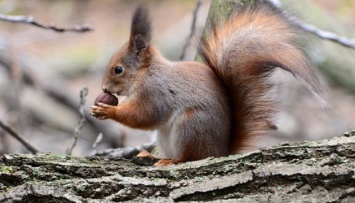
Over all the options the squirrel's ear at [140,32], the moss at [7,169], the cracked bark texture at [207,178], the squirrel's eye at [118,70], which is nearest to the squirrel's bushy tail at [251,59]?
the squirrel's ear at [140,32]

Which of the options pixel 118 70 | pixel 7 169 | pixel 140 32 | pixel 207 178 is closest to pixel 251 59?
pixel 140 32

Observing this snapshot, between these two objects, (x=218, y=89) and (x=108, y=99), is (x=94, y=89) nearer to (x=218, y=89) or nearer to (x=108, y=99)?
(x=108, y=99)

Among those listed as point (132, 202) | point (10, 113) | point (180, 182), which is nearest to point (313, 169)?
point (180, 182)

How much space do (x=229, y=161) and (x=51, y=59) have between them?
6.41m

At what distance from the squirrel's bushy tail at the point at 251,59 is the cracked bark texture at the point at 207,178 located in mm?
567

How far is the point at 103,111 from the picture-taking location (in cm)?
253

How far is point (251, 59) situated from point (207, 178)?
2.30ft

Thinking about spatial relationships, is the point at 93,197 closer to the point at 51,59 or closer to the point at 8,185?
the point at 8,185

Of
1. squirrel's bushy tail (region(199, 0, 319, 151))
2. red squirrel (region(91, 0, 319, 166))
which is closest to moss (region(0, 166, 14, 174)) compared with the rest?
red squirrel (region(91, 0, 319, 166))

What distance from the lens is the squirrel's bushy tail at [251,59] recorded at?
7.95 ft

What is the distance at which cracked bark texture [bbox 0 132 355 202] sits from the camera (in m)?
1.78

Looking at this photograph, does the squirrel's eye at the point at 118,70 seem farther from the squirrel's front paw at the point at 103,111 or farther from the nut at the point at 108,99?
the squirrel's front paw at the point at 103,111

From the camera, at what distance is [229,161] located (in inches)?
74.5

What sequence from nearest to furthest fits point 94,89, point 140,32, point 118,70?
point 140,32
point 118,70
point 94,89
